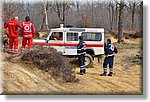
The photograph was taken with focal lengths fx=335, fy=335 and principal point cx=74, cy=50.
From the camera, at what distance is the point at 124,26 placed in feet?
41.6

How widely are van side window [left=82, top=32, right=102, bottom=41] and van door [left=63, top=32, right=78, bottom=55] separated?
0.25m

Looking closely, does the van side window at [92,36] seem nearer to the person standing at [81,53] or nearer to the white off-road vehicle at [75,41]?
the white off-road vehicle at [75,41]

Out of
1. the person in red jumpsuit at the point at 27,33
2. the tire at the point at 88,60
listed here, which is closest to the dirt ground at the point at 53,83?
the person in red jumpsuit at the point at 27,33

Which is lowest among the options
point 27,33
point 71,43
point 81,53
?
point 81,53

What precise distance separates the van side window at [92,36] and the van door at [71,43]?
0.81ft

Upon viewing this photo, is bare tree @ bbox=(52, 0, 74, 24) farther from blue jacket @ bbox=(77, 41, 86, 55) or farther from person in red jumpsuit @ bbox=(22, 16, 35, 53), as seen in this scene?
person in red jumpsuit @ bbox=(22, 16, 35, 53)

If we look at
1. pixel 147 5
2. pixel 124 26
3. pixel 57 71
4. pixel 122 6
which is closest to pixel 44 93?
pixel 57 71

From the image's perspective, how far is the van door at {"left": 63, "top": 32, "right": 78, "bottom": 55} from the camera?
9.05 metres

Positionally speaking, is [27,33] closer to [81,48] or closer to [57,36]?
[57,36]

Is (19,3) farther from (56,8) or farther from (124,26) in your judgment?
(124,26)

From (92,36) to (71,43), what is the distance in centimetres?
62

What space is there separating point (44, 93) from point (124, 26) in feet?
22.4

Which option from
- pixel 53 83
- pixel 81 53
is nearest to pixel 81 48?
pixel 81 53

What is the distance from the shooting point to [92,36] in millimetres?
9227
